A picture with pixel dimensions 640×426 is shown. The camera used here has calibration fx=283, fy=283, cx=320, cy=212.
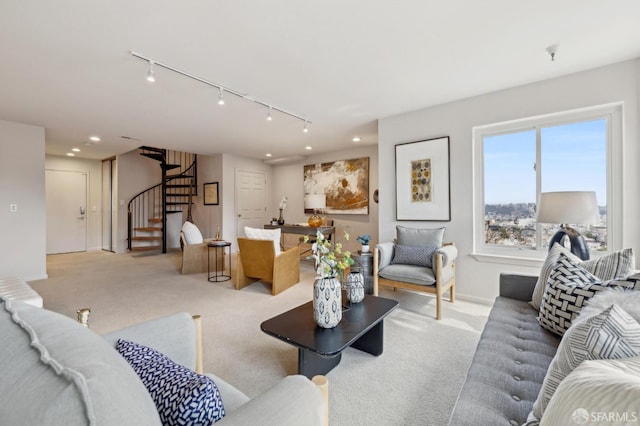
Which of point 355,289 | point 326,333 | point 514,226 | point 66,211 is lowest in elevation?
point 326,333

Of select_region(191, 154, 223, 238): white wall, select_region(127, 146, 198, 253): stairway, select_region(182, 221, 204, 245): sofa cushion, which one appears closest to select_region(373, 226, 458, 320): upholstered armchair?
select_region(182, 221, 204, 245): sofa cushion

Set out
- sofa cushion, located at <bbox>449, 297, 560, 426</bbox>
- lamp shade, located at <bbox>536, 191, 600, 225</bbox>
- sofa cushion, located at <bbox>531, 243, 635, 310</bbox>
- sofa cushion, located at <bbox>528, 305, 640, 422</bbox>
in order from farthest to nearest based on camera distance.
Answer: lamp shade, located at <bbox>536, 191, 600, 225</bbox> → sofa cushion, located at <bbox>531, 243, 635, 310</bbox> → sofa cushion, located at <bbox>449, 297, 560, 426</bbox> → sofa cushion, located at <bbox>528, 305, 640, 422</bbox>

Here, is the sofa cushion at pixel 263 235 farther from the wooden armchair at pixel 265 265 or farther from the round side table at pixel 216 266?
Result: the round side table at pixel 216 266

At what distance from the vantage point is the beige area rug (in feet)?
5.63

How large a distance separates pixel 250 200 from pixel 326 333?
6.09 metres

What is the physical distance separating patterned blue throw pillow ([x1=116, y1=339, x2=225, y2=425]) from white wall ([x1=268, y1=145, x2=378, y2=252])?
18.0 ft

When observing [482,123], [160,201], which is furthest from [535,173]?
[160,201]

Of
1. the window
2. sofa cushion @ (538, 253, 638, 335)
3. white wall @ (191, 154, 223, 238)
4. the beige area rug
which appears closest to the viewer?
sofa cushion @ (538, 253, 638, 335)

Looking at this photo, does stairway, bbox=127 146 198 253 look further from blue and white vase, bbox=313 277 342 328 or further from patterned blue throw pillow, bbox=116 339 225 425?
patterned blue throw pillow, bbox=116 339 225 425

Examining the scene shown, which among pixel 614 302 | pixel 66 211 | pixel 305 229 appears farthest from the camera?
pixel 66 211

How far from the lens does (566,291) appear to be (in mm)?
1522

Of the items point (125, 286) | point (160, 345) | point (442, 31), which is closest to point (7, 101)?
point (125, 286)

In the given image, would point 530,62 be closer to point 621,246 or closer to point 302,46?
point 621,246

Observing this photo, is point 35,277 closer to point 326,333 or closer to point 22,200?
point 22,200
